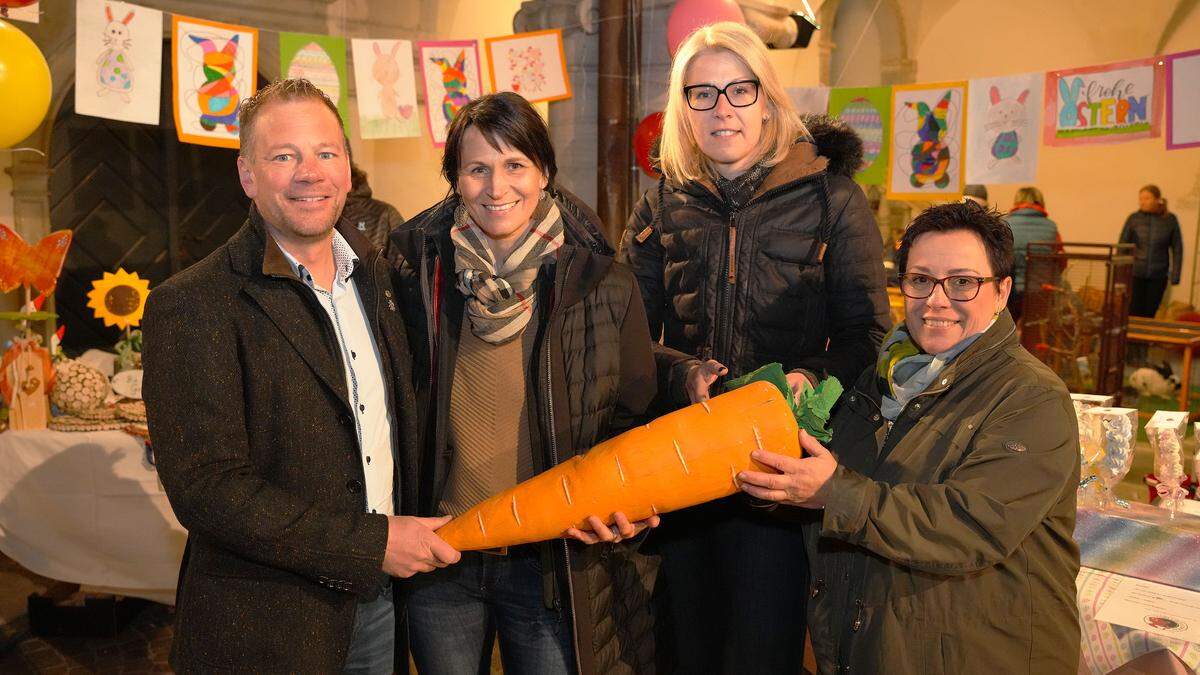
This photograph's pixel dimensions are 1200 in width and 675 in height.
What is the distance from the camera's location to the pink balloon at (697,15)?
13.6 feet

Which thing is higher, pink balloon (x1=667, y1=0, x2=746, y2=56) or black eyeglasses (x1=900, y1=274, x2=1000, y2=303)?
pink balloon (x1=667, y1=0, x2=746, y2=56)

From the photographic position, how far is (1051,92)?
372cm

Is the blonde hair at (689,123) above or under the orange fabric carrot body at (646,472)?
above

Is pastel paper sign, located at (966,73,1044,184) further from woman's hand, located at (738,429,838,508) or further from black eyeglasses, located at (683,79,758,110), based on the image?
woman's hand, located at (738,429,838,508)

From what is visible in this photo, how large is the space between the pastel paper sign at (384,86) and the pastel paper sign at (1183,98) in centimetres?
319

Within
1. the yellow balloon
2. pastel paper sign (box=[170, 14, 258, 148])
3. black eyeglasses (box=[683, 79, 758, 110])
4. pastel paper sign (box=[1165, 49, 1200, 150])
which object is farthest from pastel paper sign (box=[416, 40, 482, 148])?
pastel paper sign (box=[1165, 49, 1200, 150])

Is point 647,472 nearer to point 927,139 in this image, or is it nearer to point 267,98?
point 267,98

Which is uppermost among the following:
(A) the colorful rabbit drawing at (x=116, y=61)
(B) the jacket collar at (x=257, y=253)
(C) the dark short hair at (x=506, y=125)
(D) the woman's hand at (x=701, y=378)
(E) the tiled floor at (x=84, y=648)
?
(A) the colorful rabbit drawing at (x=116, y=61)

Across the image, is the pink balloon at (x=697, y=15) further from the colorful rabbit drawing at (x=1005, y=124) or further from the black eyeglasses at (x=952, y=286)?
the black eyeglasses at (x=952, y=286)

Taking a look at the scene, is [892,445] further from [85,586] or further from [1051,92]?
[85,586]

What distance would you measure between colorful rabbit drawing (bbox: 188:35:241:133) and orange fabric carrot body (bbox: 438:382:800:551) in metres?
2.88

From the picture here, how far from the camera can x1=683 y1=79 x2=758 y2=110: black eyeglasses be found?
1.98m

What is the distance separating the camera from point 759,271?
2.02 metres

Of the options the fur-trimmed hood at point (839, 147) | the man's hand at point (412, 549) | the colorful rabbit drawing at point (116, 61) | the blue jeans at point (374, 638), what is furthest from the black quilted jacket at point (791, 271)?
the colorful rabbit drawing at point (116, 61)
